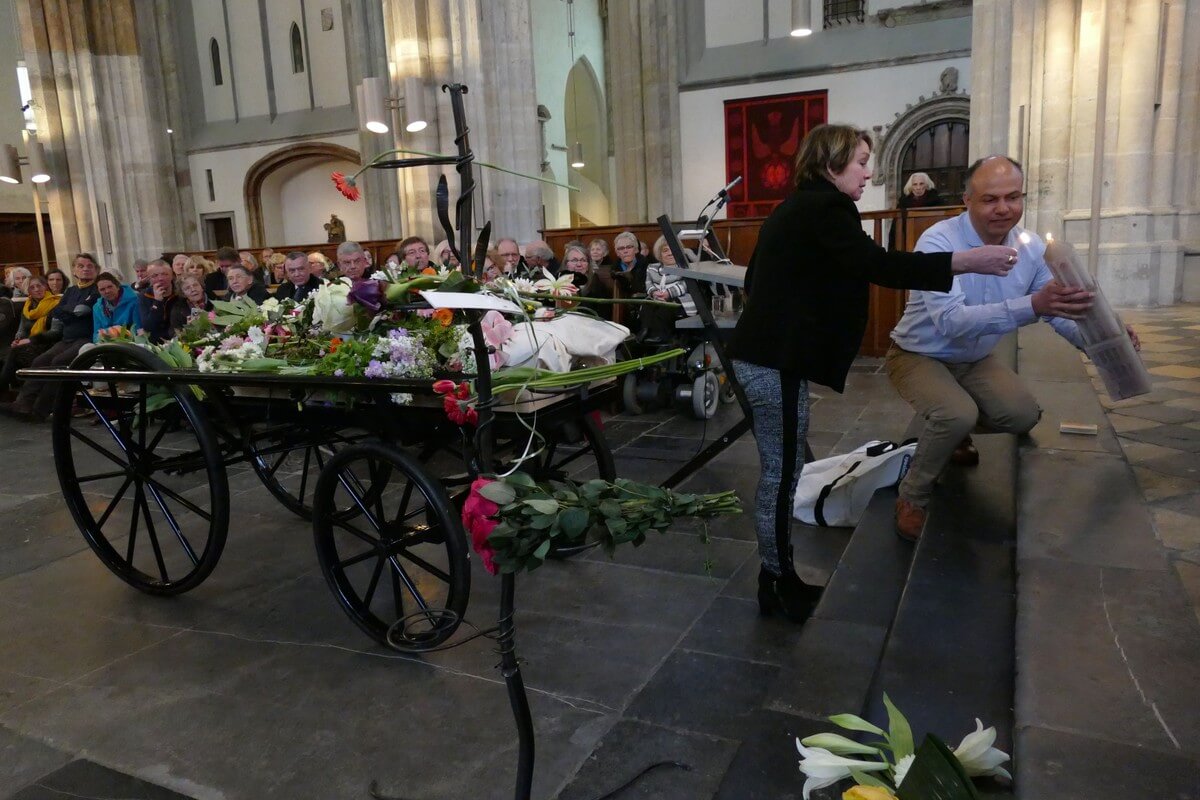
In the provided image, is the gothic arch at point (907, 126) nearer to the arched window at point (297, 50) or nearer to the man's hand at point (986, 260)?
the arched window at point (297, 50)

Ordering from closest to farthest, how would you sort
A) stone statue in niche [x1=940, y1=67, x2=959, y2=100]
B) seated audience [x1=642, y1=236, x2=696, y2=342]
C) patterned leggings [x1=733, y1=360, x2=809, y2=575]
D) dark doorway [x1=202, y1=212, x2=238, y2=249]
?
patterned leggings [x1=733, y1=360, x2=809, y2=575], seated audience [x1=642, y1=236, x2=696, y2=342], stone statue in niche [x1=940, y1=67, x2=959, y2=100], dark doorway [x1=202, y1=212, x2=238, y2=249]

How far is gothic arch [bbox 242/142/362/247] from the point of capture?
57.4 feet

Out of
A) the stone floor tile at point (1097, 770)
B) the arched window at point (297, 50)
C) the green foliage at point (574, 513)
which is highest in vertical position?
the arched window at point (297, 50)

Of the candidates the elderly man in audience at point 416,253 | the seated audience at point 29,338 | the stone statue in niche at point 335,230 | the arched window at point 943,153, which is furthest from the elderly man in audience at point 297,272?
the arched window at point 943,153

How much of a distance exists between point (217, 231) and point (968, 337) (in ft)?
62.5

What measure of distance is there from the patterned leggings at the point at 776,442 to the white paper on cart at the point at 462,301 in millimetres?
1349

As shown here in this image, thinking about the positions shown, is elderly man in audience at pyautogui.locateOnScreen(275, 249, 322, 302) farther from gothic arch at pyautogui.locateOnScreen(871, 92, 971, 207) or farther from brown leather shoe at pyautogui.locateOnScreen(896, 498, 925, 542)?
gothic arch at pyautogui.locateOnScreen(871, 92, 971, 207)

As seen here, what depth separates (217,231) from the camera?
19.0 m

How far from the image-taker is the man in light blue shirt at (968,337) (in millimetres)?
2998

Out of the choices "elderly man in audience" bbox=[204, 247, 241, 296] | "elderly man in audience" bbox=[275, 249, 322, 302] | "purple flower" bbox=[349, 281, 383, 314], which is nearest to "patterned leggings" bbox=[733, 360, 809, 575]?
"purple flower" bbox=[349, 281, 383, 314]

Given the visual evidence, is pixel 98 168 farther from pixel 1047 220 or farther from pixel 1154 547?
pixel 1154 547

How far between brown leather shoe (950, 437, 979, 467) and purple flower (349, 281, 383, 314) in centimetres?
247

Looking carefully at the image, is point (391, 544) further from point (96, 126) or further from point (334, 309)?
point (96, 126)

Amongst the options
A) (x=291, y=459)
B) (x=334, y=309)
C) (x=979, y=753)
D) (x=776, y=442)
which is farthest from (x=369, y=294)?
(x=291, y=459)
